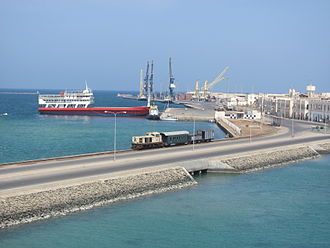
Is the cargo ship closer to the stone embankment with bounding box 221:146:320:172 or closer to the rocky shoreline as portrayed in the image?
the stone embankment with bounding box 221:146:320:172

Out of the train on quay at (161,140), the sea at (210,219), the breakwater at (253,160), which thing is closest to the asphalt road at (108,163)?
the train on quay at (161,140)

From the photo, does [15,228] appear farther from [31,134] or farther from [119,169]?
[31,134]

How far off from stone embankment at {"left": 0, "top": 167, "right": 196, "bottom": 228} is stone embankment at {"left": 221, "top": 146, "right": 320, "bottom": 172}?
8029mm

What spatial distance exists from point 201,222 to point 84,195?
7.73 meters

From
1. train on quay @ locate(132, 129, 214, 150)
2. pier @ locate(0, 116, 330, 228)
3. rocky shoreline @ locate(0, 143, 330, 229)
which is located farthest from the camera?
train on quay @ locate(132, 129, 214, 150)

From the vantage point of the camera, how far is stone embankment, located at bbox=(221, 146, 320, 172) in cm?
4831

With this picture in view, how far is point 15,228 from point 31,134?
58959 mm

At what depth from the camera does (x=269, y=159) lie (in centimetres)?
Answer: 5312

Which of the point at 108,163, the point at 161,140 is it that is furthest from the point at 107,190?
the point at 161,140

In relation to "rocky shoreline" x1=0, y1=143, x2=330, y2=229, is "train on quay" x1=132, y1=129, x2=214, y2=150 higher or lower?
higher

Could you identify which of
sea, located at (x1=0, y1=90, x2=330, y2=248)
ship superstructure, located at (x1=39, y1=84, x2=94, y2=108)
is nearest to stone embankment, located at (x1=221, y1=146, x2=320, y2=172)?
sea, located at (x1=0, y1=90, x2=330, y2=248)

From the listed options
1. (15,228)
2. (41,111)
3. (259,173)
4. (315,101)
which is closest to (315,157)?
(259,173)

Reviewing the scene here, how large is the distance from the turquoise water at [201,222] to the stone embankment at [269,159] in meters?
6.93

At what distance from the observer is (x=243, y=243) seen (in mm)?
27828
